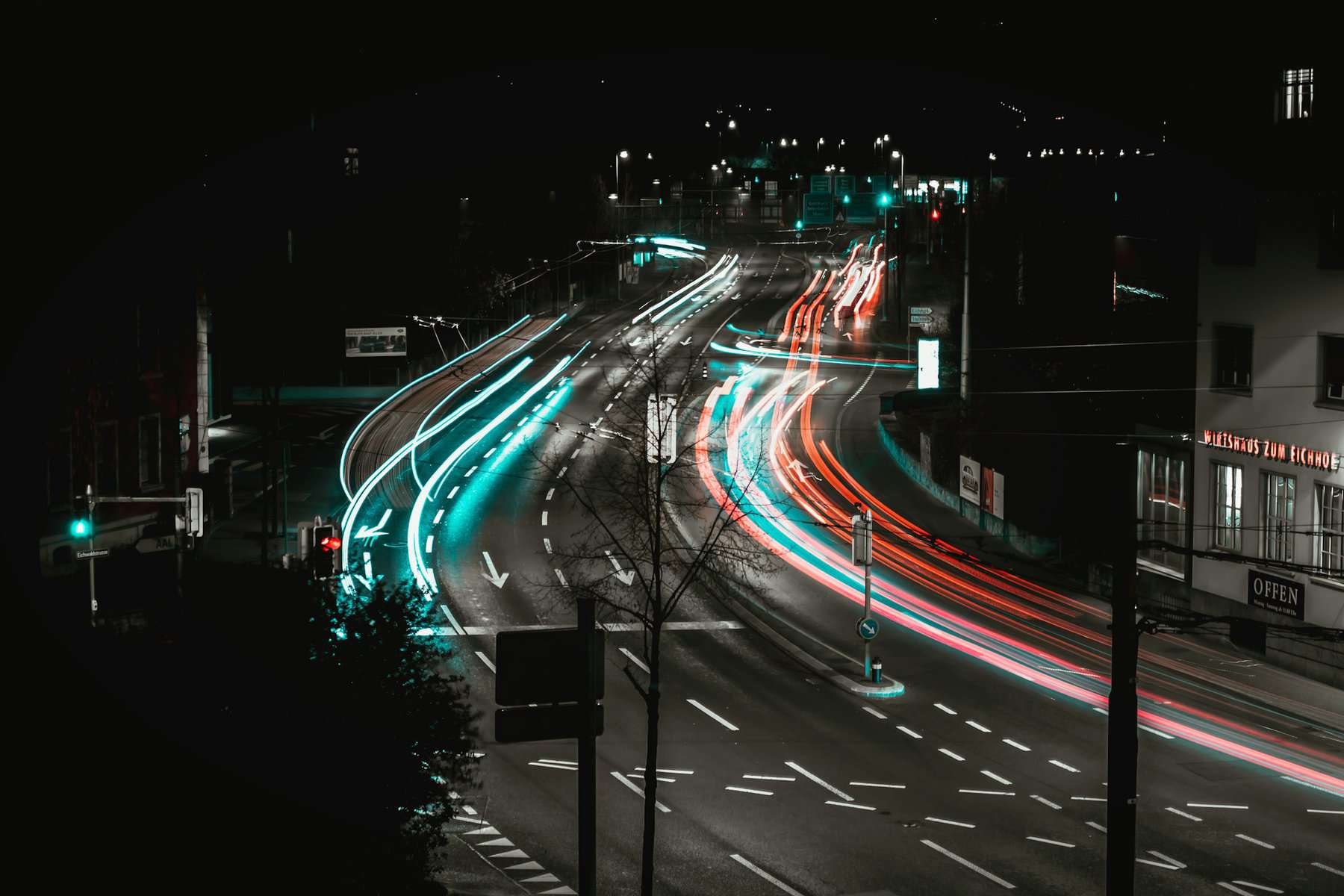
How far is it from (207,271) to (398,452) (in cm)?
1031

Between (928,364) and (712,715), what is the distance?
3571 centimetres

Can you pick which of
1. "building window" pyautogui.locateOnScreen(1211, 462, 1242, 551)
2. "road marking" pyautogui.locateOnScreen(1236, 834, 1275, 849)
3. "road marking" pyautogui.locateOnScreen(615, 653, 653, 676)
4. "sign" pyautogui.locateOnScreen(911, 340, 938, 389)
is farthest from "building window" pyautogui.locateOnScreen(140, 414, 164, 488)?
"road marking" pyautogui.locateOnScreen(1236, 834, 1275, 849)

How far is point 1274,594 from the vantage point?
3631cm

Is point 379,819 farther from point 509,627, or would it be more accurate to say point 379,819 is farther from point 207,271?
point 207,271

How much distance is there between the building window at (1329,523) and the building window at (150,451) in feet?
117

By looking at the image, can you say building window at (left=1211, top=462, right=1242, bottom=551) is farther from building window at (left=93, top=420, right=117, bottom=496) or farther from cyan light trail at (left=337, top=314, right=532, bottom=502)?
building window at (left=93, top=420, right=117, bottom=496)

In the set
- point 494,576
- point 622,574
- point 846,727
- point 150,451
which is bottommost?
point 846,727

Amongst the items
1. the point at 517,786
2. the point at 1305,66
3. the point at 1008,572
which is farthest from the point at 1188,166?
the point at 517,786

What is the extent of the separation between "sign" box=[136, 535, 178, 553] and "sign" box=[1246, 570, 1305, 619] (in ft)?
104

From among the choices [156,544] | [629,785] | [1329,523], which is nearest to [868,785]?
[629,785]

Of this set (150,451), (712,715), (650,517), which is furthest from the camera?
(150,451)

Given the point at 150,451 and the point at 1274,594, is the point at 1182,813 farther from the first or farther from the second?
the point at 150,451

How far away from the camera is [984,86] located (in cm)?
11162

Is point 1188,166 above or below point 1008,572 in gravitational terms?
above
